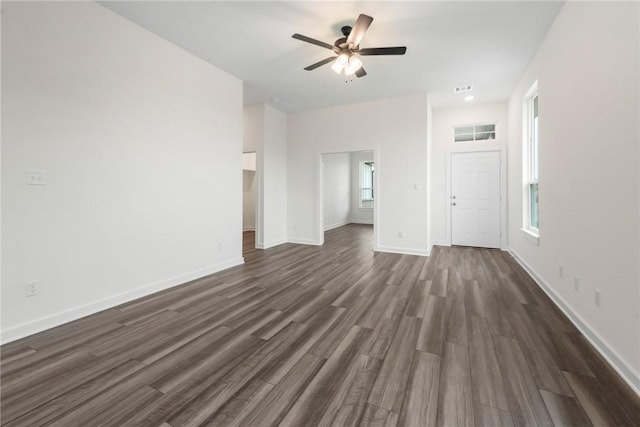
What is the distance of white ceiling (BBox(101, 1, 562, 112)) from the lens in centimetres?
266

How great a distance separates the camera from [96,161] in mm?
2635

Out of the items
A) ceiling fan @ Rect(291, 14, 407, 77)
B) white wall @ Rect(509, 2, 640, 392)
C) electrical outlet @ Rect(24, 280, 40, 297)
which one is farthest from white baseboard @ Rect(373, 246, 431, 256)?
electrical outlet @ Rect(24, 280, 40, 297)

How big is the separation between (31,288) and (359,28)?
367cm

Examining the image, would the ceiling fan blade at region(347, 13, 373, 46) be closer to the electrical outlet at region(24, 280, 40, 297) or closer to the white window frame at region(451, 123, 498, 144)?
the electrical outlet at region(24, 280, 40, 297)

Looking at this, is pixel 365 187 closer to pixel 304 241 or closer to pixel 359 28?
pixel 304 241

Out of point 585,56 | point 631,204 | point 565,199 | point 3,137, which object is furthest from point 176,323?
point 585,56

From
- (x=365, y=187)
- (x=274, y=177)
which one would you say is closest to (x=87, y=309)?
(x=274, y=177)

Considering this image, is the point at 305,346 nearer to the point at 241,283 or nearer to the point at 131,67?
the point at 241,283

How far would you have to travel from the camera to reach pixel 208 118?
3814mm

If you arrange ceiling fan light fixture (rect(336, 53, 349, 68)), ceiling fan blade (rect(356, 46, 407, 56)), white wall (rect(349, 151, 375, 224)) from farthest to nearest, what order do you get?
white wall (rect(349, 151, 375, 224))
ceiling fan light fixture (rect(336, 53, 349, 68))
ceiling fan blade (rect(356, 46, 407, 56))

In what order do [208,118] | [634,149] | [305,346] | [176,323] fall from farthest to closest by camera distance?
[208,118] → [176,323] → [305,346] → [634,149]

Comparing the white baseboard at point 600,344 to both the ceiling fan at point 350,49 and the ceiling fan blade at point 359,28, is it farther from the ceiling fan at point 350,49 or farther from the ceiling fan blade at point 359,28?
the ceiling fan blade at point 359,28

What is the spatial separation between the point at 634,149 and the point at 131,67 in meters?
4.27

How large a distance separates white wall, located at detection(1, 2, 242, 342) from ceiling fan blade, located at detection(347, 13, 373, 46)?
2158mm
